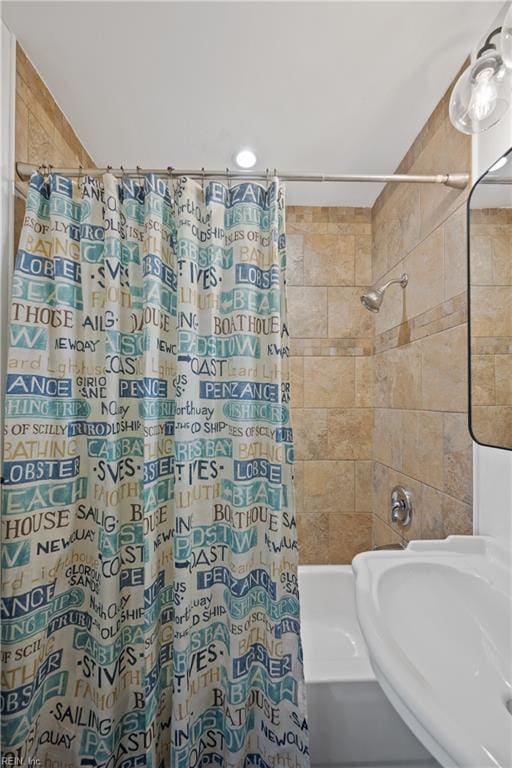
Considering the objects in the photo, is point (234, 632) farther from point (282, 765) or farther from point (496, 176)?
point (496, 176)

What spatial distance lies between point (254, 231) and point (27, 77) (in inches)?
37.0

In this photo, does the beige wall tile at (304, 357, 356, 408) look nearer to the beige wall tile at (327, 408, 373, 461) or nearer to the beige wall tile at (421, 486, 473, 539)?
the beige wall tile at (327, 408, 373, 461)

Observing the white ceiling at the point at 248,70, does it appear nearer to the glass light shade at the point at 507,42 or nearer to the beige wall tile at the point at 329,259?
the glass light shade at the point at 507,42

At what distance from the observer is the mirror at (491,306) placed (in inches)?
43.5

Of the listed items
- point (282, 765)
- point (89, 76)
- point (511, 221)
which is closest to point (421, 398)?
point (511, 221)

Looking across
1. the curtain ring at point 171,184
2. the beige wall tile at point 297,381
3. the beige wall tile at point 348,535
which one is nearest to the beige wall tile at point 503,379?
the curtain ring at point 171,184

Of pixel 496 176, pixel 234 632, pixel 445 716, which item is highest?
pixel 496 176

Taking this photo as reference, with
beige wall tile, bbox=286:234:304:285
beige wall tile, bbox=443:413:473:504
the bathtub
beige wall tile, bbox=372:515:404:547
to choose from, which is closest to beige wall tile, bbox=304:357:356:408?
beige wall tile, bbox=286:234:304:285

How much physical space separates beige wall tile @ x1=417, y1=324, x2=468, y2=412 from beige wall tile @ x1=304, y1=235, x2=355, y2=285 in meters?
0.79

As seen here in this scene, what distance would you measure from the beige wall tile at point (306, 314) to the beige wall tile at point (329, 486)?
29.5 inches

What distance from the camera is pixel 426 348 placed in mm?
1631

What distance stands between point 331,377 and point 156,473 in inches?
52.7

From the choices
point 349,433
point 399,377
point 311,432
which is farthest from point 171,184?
point 349,433

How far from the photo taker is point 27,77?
1.31 meters
